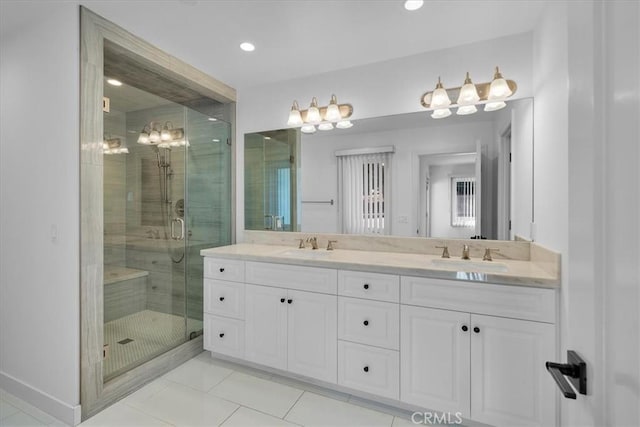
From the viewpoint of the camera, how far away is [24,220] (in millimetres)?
1991

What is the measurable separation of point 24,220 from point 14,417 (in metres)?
1.21

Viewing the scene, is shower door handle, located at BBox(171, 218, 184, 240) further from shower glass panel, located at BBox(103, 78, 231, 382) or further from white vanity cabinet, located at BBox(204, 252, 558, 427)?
white vanity cabinet, located at BBox(204, 252, 558, 427)

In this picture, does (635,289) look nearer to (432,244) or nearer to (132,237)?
(432,244)

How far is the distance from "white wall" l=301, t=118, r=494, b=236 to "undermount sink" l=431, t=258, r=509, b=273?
14.9 inches

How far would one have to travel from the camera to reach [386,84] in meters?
2.44

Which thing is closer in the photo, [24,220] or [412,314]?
[412,314]

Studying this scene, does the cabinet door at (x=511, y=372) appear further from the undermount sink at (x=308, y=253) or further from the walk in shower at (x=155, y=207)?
the walk in shower at (x=155, y=207)

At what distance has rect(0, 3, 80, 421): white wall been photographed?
1.77 metres

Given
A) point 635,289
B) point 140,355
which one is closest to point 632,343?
point 635,289

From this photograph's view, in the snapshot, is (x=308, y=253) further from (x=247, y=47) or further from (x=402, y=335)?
(x=247, y=47)

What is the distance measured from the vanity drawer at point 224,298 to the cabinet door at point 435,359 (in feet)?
4.07

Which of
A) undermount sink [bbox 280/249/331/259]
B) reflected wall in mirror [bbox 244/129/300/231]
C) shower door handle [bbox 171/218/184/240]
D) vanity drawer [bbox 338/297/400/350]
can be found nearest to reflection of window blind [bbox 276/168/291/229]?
reflected wall in mirror [bbox 244/129/300/231]

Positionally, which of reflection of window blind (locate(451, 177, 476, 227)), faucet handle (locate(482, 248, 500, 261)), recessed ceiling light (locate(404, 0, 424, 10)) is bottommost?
faucet handle (locate(482, 248, 500, 261))

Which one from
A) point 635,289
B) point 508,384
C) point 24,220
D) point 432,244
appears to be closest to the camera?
point 635,289
